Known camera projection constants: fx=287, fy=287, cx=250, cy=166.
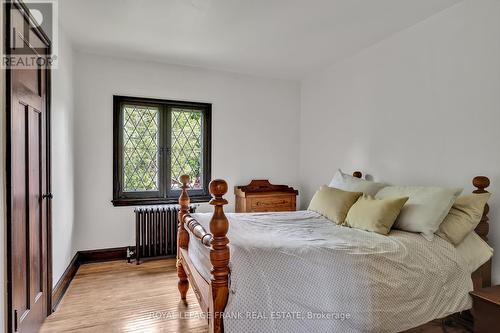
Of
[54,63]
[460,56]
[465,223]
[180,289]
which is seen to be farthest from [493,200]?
[54,63]

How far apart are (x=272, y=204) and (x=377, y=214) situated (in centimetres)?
197

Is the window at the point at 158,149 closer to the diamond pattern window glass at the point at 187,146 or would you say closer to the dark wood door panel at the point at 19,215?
the diamond pattern window glass at the point at 187,146

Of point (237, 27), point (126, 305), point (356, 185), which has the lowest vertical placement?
point (126, 305)

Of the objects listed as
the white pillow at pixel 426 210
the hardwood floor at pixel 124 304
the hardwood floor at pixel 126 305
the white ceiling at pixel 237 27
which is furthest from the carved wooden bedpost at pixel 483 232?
the hardwood floor at pixel 124 304

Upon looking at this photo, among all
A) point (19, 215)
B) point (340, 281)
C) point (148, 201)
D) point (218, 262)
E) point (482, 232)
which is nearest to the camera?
point (218, 262)

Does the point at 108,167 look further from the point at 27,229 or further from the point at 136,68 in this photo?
the point at 27,229

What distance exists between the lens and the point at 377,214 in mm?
2152

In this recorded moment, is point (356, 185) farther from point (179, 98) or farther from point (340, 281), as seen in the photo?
point (179, 98)

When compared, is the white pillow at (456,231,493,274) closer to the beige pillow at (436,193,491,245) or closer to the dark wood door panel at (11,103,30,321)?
the beige pillow at (436,193,491,245)

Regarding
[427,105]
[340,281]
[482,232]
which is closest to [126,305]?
[340,281]

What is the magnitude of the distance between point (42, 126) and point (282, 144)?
10.1 feet

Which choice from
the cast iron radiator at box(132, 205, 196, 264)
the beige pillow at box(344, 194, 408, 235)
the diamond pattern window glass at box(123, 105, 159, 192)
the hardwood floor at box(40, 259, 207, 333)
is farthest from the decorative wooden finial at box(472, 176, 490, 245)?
the diamond pattern window glass at box(123, 105, 159, 192)

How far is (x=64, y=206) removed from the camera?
9.34ft

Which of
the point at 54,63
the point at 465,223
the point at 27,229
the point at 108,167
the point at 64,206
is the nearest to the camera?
the point at 27,229
